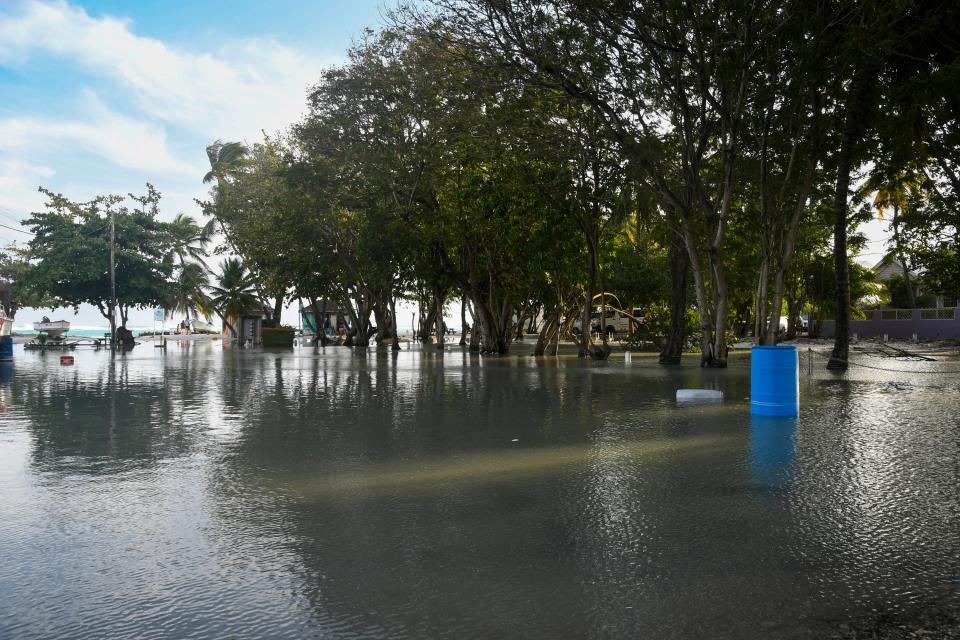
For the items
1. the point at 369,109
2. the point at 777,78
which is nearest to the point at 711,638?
the point at 777,78

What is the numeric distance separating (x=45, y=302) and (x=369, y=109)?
2000 inches

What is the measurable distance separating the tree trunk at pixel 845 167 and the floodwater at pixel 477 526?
12062 mm

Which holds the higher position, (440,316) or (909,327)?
(440,316)

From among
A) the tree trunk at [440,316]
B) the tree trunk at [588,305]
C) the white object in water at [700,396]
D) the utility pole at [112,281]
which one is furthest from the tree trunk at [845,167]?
the utility pole at [112,281]

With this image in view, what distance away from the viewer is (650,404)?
1211 centimetres

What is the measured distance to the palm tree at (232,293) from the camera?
6588 cm

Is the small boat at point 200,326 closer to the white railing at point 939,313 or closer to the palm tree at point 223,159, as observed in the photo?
the palm tree at point 223,159

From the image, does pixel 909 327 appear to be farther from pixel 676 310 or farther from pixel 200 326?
pixel 200 326

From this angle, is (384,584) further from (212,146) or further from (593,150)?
(212,146)

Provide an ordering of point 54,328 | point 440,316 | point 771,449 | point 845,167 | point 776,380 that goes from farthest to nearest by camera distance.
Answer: point 54,328, point 440,316, point 845,167, point 776,380, point 771,449

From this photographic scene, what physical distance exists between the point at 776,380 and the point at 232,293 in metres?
61.7

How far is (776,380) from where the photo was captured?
10141mm

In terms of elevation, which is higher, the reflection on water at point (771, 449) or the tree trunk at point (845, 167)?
the tree trunk at point (845, 167)

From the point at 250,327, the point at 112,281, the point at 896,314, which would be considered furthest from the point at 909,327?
the point at 112,281
